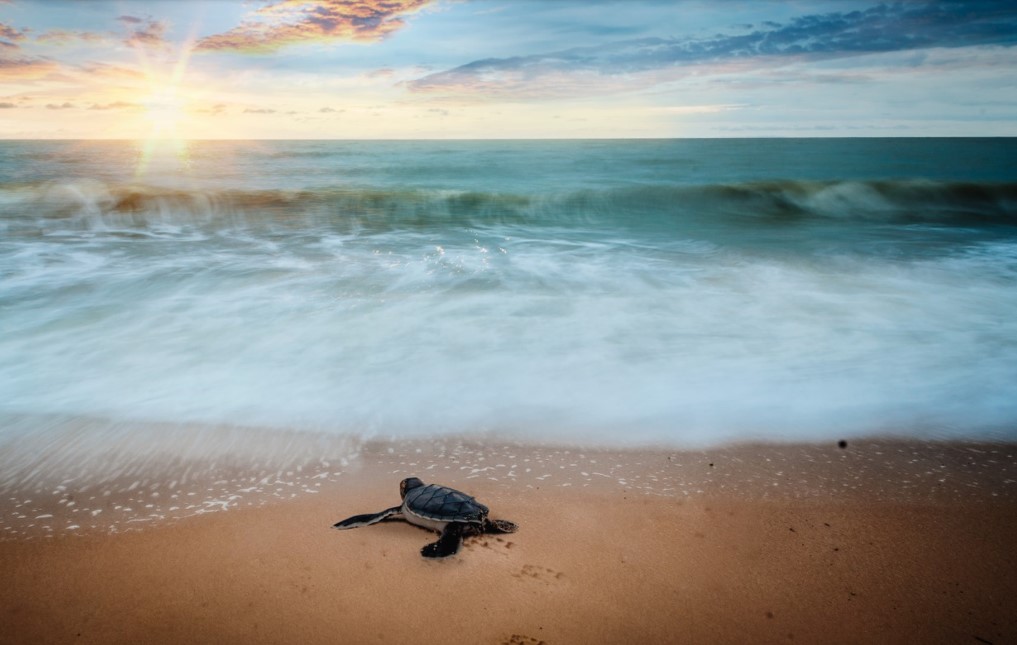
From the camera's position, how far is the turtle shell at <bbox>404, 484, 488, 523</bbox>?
3148 mm

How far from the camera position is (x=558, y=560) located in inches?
121

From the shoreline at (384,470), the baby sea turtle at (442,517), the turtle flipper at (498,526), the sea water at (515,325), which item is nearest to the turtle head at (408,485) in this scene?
the baby sea turtle at (442,517)

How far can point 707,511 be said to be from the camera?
11.5 feet

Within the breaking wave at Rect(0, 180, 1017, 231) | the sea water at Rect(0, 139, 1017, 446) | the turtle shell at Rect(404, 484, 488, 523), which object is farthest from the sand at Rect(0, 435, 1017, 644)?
the breaking wave at Rect(0, 180, 1017, 231)

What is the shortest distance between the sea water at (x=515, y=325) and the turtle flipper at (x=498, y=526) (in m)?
1.26

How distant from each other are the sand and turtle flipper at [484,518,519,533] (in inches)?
2.3

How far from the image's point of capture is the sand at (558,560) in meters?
2.70

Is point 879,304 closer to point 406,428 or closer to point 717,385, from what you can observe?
point 717,385

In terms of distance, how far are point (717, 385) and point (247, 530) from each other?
4098 millimetres

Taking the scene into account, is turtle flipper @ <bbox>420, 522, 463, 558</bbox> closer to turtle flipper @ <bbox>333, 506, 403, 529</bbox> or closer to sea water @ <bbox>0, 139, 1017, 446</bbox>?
turtle flipper @ <bbox>333, 506, 403, 529</bbox>

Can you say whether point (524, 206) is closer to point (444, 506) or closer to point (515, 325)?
point (515, 325)

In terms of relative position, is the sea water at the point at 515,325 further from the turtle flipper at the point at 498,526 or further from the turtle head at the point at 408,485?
the turtle flipper at the point at 498,526

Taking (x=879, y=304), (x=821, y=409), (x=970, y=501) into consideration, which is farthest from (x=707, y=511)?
(x=879, y=304)

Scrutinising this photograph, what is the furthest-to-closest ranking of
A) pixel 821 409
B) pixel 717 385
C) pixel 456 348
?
pixel 456 348, pixel 717 385, pixel 821 409
